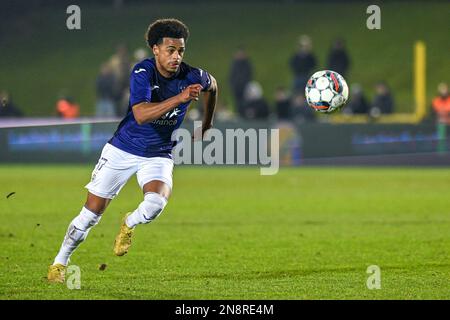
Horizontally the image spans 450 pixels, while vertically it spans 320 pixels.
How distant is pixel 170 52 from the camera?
9.14 meters

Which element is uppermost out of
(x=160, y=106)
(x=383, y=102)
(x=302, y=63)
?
(x=302, y=63)

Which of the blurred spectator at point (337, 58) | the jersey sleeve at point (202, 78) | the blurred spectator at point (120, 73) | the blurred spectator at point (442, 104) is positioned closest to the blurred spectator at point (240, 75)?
the blurred spectator at point (337, 58)

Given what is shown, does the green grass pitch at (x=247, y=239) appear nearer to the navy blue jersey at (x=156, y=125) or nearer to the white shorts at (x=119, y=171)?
the white shorts at (x=119, y=171)

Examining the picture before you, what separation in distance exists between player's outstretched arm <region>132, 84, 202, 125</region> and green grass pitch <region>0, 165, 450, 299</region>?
149 cm

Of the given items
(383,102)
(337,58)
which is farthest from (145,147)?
(337,58)

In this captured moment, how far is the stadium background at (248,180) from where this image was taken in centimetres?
982

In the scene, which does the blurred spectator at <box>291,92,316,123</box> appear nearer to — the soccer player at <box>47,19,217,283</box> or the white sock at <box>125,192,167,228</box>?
the soccer player at <box>47,19,217,283</box>

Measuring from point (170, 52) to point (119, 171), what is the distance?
118cm

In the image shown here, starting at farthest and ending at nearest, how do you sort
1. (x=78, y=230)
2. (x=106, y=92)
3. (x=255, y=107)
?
(x=106, y=92), (x=255, y=107), (x=78, y=230)

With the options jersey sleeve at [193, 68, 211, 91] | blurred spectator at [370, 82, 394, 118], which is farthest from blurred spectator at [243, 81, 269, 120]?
jersey sleeve at [193, 68, 211, 91]

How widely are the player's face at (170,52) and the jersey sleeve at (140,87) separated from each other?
0.20 metres

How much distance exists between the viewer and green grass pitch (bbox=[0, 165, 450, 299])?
9016mm

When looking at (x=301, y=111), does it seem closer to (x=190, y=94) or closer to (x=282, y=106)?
(x=282, y=106)
